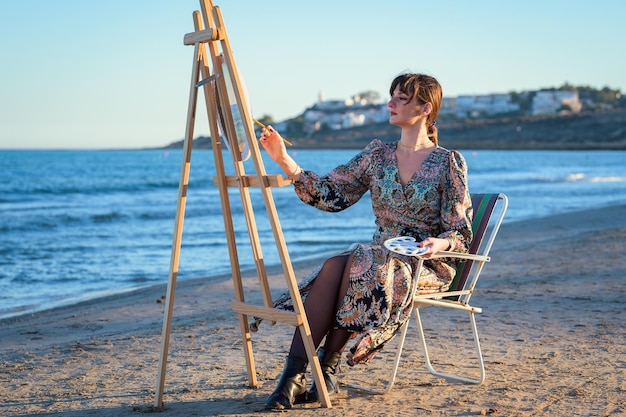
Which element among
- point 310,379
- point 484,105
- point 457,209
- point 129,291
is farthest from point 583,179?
point 484,105

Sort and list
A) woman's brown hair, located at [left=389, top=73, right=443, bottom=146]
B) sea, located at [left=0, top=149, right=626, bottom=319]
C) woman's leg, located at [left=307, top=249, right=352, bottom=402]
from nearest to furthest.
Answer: woman's leg, located at [left=307, top=249, right=352, bottom=402]
woman's brown hair, located at [left=389, top=73, right=443, bottom=146]
sea, located at [left=0, top=149, right=626, bottom=319]

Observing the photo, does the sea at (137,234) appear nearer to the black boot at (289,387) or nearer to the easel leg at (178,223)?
the easel leg at (178,223)

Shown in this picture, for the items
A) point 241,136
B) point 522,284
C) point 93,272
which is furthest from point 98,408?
point 93,272

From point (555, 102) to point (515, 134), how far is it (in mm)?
12696

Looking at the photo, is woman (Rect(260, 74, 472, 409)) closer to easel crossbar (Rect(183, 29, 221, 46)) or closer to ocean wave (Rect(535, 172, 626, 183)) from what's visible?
easel crossbar (Rect(183, 29, 221, 46))

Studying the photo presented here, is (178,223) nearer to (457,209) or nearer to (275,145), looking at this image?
(275,145)

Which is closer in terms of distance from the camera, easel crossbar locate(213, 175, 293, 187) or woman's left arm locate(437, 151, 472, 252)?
easel crossbar locate(213, 175, 293, 187)

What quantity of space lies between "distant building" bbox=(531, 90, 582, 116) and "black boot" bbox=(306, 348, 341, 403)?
108770mm

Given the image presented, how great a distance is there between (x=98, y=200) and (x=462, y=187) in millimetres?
23910

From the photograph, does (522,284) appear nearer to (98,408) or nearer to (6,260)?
(98,408)

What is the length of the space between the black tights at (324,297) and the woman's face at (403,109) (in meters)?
0.69

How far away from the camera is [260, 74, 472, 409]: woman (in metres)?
3.35

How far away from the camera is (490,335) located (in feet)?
15.9

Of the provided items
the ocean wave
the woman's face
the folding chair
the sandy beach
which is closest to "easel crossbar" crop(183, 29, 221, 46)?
the woman's face
